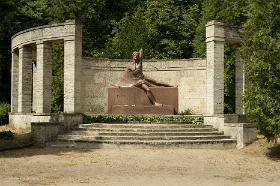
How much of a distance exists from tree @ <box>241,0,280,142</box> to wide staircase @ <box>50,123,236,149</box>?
3.13 meters

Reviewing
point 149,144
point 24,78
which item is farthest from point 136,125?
point 24,78

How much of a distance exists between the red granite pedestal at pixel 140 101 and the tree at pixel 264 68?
8798mm

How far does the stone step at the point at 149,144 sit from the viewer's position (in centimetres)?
1734

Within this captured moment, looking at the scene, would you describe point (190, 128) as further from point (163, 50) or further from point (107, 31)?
point (107, 31)

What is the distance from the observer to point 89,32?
41.6 metres

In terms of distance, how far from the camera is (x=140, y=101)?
2417cm

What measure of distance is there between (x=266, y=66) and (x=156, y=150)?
6020 millimetres

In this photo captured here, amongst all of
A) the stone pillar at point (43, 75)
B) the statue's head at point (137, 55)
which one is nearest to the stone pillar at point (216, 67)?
the statue's head at point (137, 55)

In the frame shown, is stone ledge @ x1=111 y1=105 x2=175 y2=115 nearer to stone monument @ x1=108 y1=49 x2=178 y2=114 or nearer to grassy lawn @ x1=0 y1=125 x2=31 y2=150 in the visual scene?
stone monument @ x1=108 y1=49 x2=178 y2=114

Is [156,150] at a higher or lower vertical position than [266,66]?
lower

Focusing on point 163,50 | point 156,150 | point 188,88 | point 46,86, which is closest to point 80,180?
point 156,150

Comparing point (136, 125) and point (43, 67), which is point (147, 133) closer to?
point (136, 125)

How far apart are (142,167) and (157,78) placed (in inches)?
674

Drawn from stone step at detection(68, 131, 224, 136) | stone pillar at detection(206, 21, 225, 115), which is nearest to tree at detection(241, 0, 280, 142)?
stone step at detection(68, 131, 224, 136)
